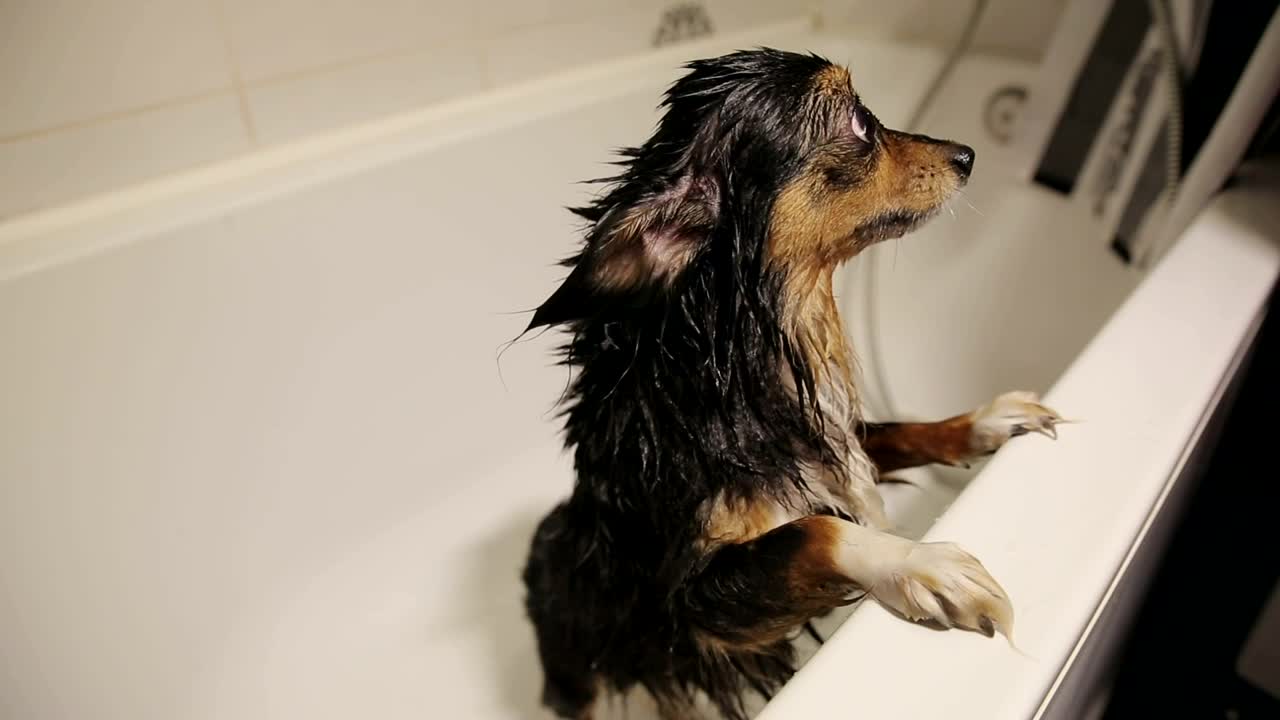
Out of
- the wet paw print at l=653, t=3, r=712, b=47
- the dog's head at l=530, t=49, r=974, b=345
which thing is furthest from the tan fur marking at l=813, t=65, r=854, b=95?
the wet paw print at l=653, t=3, r=712, b=47

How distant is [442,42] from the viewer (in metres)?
1.20

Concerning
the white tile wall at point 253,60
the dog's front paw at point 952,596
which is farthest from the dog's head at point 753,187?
the white tile wall at point 253,60

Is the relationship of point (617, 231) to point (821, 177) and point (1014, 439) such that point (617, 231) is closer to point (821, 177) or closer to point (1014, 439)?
point (821, 177)

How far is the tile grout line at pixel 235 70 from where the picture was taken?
39.2 inches

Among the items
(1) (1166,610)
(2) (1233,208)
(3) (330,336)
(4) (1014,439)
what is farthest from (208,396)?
(1) (1166,610)

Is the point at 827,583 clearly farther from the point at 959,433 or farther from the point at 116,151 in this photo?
the point at 116,151

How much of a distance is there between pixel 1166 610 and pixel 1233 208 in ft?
2.09

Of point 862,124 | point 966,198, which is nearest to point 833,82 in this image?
point 862,124

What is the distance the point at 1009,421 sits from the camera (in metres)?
0.65

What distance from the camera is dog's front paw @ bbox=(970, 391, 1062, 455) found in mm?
630

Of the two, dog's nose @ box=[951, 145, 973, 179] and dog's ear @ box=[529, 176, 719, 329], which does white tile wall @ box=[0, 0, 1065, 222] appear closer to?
dog's nose @ box=[951, 145, 973, 179]

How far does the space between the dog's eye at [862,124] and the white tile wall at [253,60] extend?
19.9 inches

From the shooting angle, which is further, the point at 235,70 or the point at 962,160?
the point at 235,70

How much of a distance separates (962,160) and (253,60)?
2.99 ft
